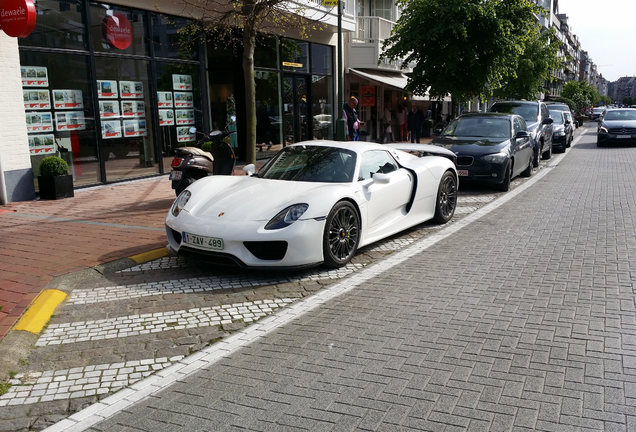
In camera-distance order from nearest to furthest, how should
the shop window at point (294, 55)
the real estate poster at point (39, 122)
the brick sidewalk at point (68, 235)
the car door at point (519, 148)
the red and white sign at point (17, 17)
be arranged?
1. the brick sidewalk at point (68, 235)
2. the red and white sign at point (17, 17)
3. the real estate poster at point (39, 122)
4. the car door at point (519, 148)
5. the shop window at point (294, 55)

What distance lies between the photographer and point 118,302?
5180 millimetres

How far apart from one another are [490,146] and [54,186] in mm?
8374

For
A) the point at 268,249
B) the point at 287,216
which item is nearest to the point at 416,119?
the point at 287,216

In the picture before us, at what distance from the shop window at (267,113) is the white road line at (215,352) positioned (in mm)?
11451

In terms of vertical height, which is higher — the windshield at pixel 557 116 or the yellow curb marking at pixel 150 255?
the windshield at pixel 557 116

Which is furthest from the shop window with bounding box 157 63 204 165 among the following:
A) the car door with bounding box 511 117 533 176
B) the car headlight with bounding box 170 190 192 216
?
the car headlight with bounding box 170 190 192 216

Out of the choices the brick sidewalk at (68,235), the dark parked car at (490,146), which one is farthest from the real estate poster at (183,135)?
the dark parked car at (490,146)

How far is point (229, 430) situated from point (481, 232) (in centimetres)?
560

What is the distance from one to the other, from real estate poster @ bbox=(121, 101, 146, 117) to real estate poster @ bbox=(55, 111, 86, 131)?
1155mm

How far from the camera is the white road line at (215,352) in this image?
10.5 feet

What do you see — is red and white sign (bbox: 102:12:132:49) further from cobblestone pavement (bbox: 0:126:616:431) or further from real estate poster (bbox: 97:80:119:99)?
cobblestone pavement (bbox: 0:126:616:431)

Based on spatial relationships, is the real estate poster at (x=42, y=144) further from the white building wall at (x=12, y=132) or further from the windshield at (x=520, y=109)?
the windshield at (x=520, y=109)

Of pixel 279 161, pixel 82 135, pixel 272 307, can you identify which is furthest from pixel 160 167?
pixel 272 307

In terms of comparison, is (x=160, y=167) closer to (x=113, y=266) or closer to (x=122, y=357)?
(x=113, y=266)
